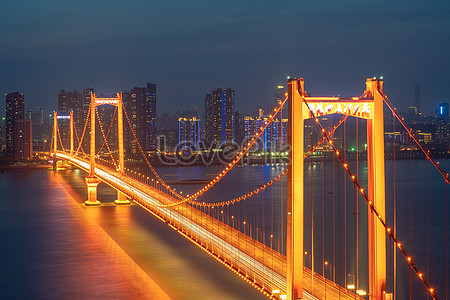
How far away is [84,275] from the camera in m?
14.8

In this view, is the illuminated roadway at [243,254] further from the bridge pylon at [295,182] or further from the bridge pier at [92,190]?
the bridge pier at [92,190]

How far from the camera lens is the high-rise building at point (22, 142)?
73.6 m

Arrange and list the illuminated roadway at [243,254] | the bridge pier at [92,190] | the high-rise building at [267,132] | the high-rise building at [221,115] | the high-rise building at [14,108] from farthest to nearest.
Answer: the high-rise building at [221,115]
the high-rise building at [14,108]
the high-rise building at [267,132]
the bridge pier at [92,190]
the illuminated roadway at [243,254]

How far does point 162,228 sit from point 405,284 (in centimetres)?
961

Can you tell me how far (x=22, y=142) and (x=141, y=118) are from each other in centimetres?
1759

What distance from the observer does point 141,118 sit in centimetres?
8644

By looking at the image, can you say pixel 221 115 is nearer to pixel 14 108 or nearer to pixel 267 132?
pixel 267 132

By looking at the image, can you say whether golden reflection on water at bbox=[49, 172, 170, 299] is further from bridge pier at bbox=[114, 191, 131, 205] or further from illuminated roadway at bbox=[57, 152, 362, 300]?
bridge pier at bbox=[114, 191, 131, 205]

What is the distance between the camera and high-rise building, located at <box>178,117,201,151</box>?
91.1 m

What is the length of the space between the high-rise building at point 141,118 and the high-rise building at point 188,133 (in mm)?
5035

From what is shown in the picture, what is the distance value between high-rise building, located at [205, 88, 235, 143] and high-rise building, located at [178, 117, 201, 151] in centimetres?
195

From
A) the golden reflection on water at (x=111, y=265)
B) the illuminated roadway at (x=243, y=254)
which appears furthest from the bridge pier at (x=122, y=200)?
the illuminated roadway at (x=243, y=254)

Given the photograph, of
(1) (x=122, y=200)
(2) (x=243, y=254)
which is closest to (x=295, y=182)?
(2) (x=243, y=254)

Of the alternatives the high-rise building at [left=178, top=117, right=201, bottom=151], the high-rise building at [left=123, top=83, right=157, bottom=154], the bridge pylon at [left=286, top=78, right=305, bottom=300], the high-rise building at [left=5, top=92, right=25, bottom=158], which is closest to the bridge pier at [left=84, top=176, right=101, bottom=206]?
the bridge pylon at [left=286, top=78, right=305, bottom=300]
